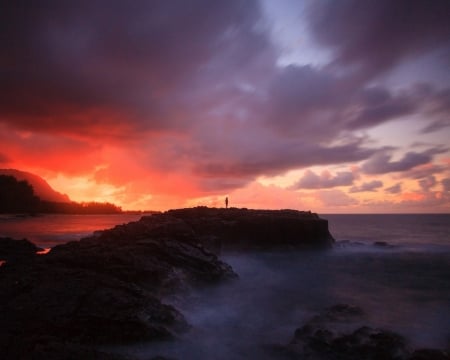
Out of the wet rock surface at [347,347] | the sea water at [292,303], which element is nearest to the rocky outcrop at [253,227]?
the sea water at [292,303]

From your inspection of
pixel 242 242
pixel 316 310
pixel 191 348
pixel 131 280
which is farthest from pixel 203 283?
pixel 242 242

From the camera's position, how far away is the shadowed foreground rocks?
939 centimetres

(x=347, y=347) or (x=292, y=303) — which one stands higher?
(x=347, y=347)

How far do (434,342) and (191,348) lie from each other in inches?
360

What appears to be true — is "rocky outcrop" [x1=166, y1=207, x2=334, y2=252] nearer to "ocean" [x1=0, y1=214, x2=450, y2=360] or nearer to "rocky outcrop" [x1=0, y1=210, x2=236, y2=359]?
"ocean" [x1=0, y1=214, x2=450, y2=360]

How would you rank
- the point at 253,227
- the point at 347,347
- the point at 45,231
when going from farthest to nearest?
1. the point at 45,231
2. the point at 253,227
3. the point at 347,347

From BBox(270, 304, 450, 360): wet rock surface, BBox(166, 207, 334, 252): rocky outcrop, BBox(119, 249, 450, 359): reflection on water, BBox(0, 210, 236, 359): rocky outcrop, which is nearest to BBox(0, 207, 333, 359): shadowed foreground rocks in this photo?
BBox(0, 210, 236, 359): rocky outcrop

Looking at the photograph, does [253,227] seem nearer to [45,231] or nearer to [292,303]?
[292,303]

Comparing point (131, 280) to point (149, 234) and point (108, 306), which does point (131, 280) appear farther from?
point (149, 234)

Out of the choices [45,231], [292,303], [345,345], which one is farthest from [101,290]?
[45,231]

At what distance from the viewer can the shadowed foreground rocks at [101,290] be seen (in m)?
9.39

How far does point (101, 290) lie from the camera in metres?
11.2

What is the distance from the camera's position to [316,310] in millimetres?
15750

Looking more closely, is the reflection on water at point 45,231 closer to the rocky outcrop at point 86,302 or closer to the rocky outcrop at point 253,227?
the rocky outcrop at point 253,227
